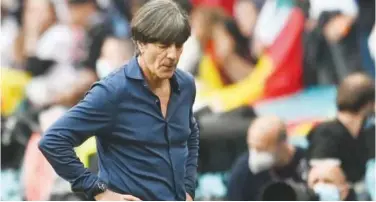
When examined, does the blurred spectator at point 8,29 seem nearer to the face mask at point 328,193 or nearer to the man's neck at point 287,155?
the man's neck at point 287,155

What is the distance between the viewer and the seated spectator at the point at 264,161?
458 centimetres

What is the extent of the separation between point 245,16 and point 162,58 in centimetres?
250

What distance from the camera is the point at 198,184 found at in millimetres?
4750

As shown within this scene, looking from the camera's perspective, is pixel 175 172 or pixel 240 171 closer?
pixel 175 172

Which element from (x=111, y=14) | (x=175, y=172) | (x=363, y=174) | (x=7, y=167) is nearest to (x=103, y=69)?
(x=111, y=14)

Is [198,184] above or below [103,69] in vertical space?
below

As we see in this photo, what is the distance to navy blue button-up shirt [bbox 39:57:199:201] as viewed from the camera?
2357 mm

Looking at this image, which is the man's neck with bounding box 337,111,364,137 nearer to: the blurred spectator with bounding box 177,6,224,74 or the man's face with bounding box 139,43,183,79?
the blurred spectator with bounding box 177,6,224,74

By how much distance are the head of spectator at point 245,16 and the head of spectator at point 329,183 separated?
Answer: 2.26 ft

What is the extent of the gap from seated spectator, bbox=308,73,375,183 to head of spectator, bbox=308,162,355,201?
3cm

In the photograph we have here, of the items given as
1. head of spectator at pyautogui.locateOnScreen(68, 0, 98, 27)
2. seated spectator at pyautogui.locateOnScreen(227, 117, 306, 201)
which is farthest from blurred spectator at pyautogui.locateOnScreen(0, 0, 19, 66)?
seated spectator at pyautogui.locateOnScreen(227, 117, 306, 201)

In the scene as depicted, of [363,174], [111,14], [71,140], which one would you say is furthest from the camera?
[111,14]

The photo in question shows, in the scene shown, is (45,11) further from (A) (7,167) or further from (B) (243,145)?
(B) (243,145)

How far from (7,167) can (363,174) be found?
1630mm
